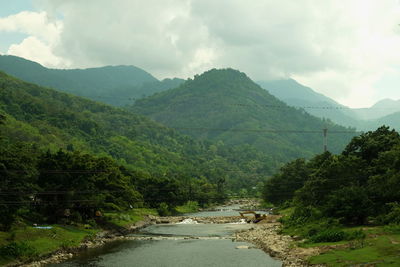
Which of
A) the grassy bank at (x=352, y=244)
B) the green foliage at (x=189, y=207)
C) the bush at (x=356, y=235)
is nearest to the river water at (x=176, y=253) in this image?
the grassy bank at (x=352, y=244)

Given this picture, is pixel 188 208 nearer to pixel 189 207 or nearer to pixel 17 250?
pixel 189 207

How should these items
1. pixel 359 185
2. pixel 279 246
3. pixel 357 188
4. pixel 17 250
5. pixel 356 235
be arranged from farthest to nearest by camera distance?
pixel 359 185, pixel 279 246, pixel 357 188, pixel 356 235, pixel 17 250

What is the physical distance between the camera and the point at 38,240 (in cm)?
4947

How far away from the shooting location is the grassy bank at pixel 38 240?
4316cm

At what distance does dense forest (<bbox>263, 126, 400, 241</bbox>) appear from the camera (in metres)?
52.9

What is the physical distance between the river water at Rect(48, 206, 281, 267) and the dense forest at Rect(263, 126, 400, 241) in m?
10.3

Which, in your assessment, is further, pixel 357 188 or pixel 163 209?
pixel 163 209

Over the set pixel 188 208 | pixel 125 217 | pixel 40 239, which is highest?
pixel 40 239

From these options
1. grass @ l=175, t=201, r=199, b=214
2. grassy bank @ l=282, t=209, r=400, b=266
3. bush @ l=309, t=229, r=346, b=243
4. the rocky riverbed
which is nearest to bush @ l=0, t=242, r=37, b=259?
the rocky riverbed

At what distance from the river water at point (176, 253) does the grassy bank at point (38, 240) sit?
9.98 feet

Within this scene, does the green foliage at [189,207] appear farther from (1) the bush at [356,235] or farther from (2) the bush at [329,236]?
(1) the bush at [356,235]

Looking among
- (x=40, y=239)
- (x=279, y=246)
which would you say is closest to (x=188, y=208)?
(x=279, y=246)

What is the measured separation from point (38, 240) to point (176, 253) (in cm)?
1671

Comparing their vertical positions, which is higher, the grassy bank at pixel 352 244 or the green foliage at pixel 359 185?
the green foliage at pixel 359 185
